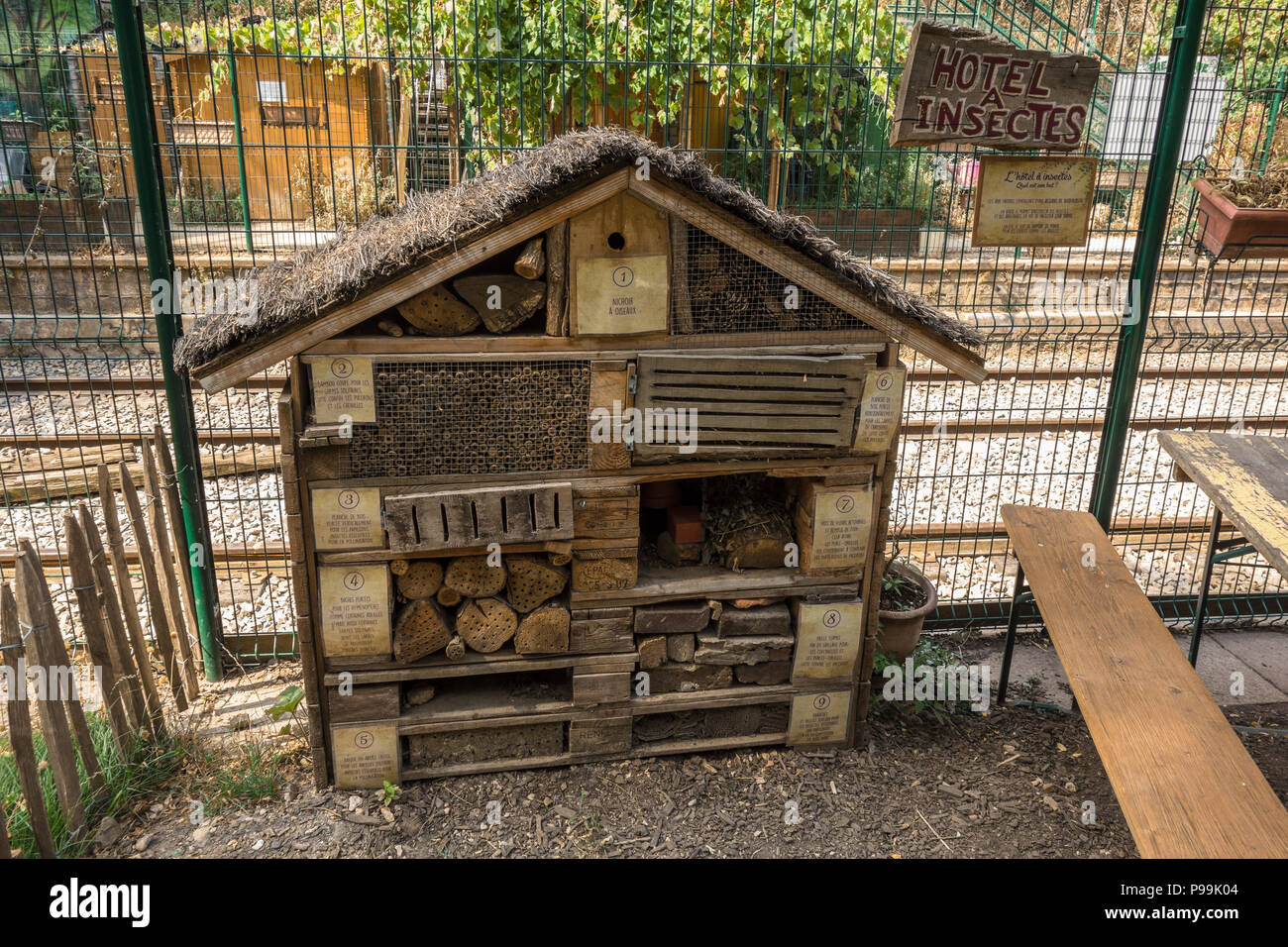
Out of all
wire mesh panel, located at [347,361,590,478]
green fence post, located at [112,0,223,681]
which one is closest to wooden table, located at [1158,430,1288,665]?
wire mesh panel, located at [347,361,590,478]

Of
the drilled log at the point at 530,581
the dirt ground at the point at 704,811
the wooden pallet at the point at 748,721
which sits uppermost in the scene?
the drilled log at the point at 530,581

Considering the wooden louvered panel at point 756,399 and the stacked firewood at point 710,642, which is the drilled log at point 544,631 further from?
the wooden louvered panel at point 756,399

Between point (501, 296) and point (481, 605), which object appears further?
point (481, 605)

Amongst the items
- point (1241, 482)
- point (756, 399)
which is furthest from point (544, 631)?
point (1241, 482)

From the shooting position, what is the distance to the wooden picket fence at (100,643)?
3346mm

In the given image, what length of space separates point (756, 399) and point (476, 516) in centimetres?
132

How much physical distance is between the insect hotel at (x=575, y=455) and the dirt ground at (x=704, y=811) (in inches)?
6.1

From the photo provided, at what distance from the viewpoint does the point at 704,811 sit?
4332mm

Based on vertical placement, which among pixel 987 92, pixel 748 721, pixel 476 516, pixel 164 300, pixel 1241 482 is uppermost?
pixel 987 92

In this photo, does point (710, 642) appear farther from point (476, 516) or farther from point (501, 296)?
point (501, 296)

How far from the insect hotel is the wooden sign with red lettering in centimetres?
99

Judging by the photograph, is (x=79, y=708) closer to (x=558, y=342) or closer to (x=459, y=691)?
(x=459, y=691)

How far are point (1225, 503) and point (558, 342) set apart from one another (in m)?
3.02

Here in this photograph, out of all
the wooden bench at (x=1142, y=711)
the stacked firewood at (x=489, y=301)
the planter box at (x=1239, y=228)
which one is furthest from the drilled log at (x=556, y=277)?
the planter box at (x=1239, y=228)
